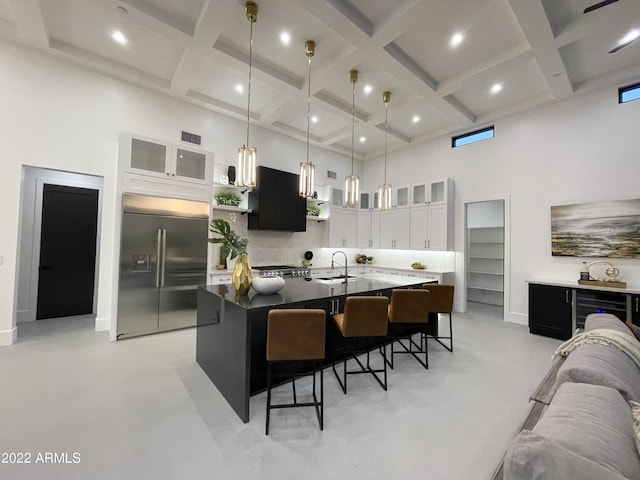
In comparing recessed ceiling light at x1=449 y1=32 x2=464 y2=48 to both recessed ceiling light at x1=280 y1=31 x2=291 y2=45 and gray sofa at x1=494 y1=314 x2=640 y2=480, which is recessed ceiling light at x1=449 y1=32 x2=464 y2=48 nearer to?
recessed ceiling light at x1=280 y1=31 x2=291 y2=45

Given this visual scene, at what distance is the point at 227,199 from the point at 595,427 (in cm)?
520

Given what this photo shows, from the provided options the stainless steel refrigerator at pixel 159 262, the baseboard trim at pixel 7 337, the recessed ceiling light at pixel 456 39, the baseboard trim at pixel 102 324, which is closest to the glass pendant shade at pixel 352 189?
the recessed ceiling light at pixel 456 39

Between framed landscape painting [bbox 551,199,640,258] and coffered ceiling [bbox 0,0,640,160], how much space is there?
1890 mm

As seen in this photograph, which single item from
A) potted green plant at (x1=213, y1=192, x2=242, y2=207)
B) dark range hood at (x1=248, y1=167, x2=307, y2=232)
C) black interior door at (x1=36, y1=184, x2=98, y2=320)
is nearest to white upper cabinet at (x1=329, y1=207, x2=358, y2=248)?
dark range hood at (x1=248, y1=167, x2=307, y2=232)

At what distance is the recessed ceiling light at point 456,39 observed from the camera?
3317 millimetres

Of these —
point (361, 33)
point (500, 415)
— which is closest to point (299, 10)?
point (361, 33)

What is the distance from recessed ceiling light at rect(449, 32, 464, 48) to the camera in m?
3.32

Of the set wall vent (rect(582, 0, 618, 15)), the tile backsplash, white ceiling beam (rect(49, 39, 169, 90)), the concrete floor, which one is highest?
white ceiling beam (rect(49, 39, 169, 90))

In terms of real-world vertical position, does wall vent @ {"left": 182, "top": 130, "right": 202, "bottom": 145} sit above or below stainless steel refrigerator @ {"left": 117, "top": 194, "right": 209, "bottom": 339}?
above

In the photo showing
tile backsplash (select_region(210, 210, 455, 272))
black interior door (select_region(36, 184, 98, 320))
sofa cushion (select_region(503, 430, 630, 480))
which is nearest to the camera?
sofa cushion (select_region(503, 430, 630, 480))

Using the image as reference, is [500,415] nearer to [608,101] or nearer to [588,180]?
[588,180]

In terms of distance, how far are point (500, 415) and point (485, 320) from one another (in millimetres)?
3378

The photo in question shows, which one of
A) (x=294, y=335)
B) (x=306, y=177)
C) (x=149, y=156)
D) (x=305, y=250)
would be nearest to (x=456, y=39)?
(x=306, y=177)

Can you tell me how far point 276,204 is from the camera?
217 inches
